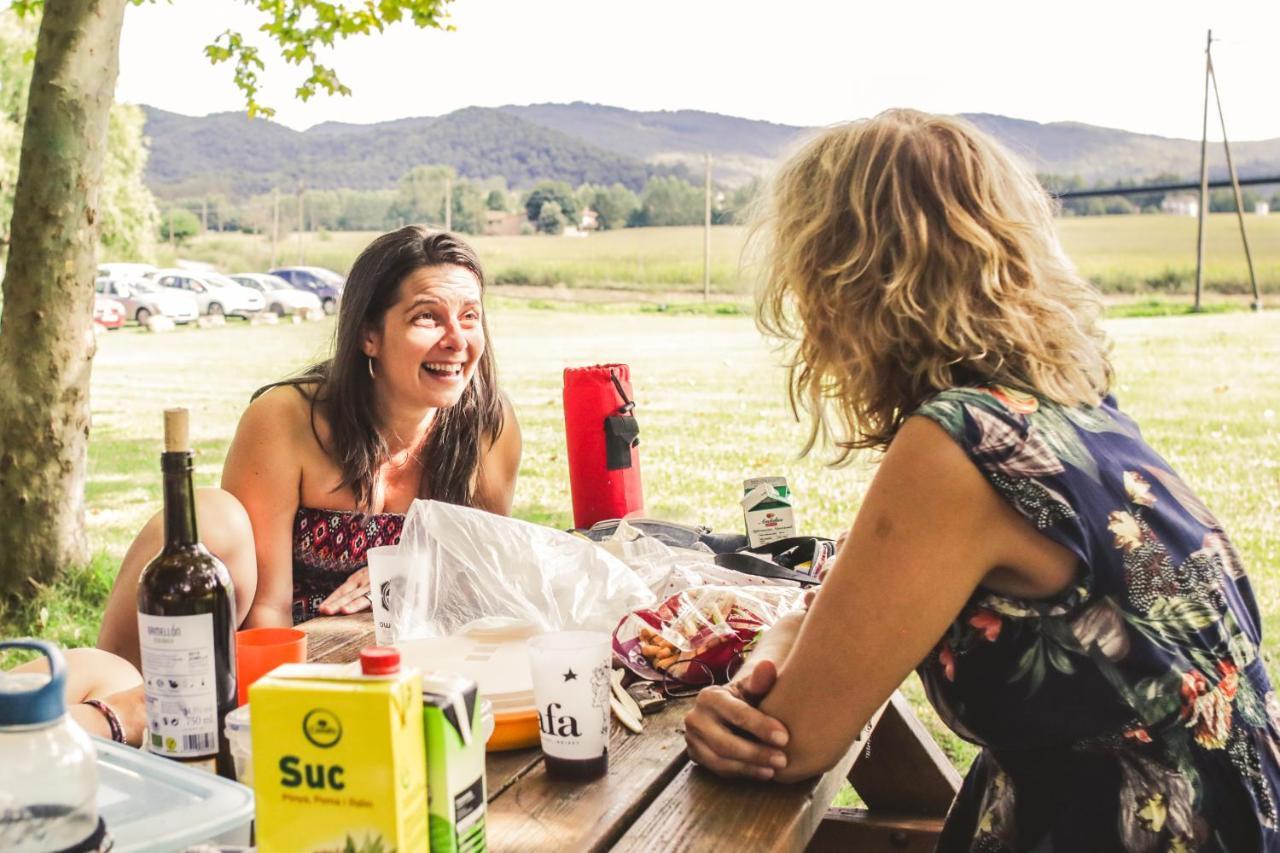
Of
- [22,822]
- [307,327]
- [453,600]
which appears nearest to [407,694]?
[22,822]

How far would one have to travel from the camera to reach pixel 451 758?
87cm

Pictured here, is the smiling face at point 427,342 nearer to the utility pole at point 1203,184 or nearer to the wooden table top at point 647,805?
the wooden table top at point 647,805

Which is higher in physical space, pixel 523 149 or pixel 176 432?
pixel 523 149

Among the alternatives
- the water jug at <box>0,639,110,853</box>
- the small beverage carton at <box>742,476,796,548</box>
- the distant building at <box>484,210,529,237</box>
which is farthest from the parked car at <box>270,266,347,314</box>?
the water jug at <box>0,639,110,853</box>

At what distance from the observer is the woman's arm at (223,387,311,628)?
2.42 metres

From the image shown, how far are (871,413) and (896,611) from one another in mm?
341

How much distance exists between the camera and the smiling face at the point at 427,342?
2568 mm

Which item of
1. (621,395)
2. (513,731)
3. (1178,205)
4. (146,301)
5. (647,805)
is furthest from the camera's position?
(1178,205)

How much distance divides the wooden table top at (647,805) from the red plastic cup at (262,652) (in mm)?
268

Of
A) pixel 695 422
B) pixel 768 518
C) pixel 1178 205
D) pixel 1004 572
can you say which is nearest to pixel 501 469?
pixel 768 518

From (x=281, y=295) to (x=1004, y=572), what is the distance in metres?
29.8

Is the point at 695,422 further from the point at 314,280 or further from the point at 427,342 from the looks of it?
the point at 314,280

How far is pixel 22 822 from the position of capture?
2.71 ft

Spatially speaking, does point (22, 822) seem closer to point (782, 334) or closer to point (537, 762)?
point (537, 762)
